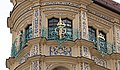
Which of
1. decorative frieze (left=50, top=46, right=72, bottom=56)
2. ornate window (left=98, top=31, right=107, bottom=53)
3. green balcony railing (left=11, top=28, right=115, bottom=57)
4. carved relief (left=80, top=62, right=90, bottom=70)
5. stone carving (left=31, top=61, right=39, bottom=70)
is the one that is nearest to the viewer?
stone carving (left=31, top=61, right=39, bottom=70)

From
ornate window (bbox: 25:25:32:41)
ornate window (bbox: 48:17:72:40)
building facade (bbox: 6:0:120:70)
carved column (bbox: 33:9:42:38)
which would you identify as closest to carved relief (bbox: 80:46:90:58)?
building facade (bbox: 6:0:120:70)

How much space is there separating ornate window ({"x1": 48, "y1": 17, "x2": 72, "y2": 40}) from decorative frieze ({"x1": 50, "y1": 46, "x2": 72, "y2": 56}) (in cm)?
64

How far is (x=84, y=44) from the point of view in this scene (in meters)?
31.6

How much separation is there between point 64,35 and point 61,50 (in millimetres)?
1060

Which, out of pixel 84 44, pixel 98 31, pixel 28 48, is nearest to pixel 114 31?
pixel 98 31

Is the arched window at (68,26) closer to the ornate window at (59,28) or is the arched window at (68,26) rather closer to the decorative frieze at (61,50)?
the ornate window at (59,28)

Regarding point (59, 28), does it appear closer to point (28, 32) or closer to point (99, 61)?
point (28, 32)

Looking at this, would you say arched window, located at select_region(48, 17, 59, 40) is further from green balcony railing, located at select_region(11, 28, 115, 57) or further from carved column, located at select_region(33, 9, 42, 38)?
carved column, located at select_region(33, 9, 42, 38)

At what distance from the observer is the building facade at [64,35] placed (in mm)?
31016

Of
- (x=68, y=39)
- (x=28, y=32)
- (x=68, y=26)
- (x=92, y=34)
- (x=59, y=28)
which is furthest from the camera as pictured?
(x=92, y=34)

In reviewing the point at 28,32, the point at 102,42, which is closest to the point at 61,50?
the point at 28,32

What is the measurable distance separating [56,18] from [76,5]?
1471 millimetres

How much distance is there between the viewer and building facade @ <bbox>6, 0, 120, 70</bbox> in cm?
3102

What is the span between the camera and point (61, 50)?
31.4 metres
